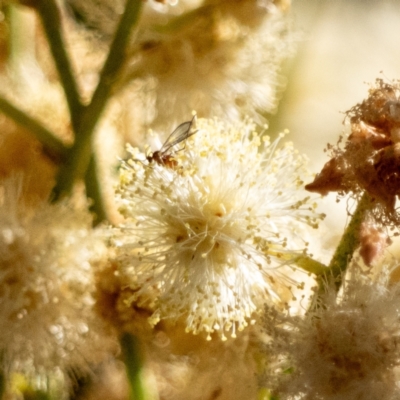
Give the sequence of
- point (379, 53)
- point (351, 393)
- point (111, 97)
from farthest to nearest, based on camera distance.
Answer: point (379, 53) < point (111, 97) < point (351, 393)

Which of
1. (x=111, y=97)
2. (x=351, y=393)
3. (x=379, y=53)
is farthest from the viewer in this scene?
(x=379, y=53)

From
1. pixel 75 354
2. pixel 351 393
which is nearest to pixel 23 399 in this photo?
pixel 75 354

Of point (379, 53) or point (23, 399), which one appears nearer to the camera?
point (23, 399)

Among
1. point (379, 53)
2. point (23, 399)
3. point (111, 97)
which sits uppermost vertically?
point (379, 53)

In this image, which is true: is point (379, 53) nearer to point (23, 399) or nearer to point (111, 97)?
point (111, 97)

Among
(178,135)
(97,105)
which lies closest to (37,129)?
(97,105)

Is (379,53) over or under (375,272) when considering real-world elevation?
over

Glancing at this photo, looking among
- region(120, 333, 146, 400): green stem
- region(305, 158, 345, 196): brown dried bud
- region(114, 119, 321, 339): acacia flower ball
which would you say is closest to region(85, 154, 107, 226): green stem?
region(114, 119, 321, 339): acacia flower ball
